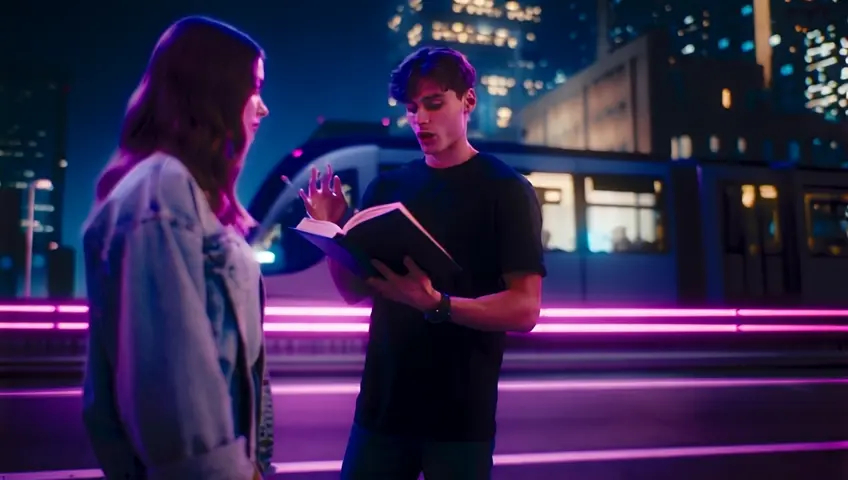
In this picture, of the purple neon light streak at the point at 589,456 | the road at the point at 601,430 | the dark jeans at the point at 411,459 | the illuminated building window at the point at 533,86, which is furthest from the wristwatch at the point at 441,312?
the illuminated building window at the point at 533,86

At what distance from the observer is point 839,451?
20.2 ft

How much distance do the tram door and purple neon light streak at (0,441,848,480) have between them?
7873mm

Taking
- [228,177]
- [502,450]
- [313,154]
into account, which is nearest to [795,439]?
[502,450]

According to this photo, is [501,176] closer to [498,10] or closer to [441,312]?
[441,312]

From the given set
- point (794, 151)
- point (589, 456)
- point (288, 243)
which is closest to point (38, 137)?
point (794, 151)

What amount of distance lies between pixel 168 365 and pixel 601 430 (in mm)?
6481

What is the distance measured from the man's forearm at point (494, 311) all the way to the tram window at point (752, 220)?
13064mm

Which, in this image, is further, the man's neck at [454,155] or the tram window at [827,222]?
the tram window at [827,222]

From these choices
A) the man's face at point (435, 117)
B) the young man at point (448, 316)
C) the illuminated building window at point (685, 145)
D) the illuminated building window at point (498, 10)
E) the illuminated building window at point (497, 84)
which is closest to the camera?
the young man at point (448, 316)

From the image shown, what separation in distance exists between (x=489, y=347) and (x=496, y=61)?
135377mm

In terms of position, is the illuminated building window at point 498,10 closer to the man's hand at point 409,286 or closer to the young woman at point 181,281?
the man's hand at point 409,286

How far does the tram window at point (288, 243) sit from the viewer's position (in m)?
10.9

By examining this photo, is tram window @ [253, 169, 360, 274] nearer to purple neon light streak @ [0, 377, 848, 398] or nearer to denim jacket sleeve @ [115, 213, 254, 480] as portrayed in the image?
purple neon light streak @ [0, 377, 848, 398]

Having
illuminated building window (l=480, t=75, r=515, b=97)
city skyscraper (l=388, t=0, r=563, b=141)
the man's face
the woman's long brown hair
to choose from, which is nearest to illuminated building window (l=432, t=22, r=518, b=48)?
city skyscraper (l=388, t=0, r=563, b=141)
